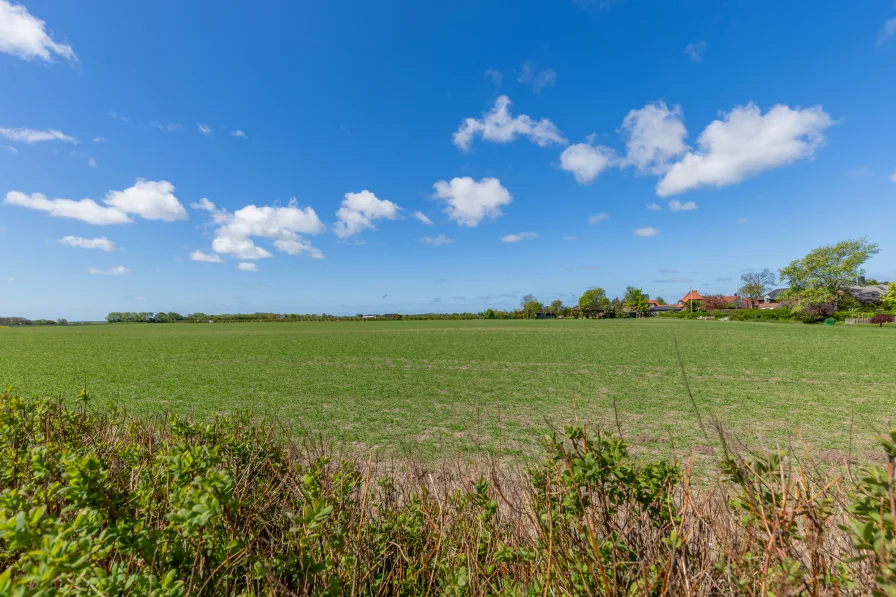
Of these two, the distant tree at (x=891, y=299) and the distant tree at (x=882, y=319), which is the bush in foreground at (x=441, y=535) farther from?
the distant tree at (x=891, y=299)

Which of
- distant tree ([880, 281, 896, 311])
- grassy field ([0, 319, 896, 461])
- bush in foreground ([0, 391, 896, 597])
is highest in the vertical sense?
distant tree ([880, 281, 896, 311])

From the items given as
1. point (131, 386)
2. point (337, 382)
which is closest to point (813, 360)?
point (337, 382)

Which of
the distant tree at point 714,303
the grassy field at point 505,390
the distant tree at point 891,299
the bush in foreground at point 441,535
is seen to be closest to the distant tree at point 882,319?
the distant tree at point 891,299

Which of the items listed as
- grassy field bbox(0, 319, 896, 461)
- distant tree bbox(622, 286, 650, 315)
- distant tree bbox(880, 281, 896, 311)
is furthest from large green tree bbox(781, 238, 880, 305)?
distant tree bbox(622, 286, 650, 315)

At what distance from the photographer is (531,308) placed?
12344cm

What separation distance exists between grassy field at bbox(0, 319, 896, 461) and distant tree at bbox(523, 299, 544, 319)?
320 ft

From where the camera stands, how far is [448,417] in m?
9.87

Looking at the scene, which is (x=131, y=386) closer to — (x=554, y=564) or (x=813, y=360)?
(x=554, y=564)

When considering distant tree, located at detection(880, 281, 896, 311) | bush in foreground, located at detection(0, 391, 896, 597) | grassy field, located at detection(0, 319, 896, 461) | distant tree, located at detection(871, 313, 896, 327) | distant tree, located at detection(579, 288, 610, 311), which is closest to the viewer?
bush in foreground, located at detection(0, 391, 896, 597)

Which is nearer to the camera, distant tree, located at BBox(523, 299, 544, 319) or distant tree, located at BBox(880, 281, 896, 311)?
distant tree, located at BBox(880, 281, 896, 311)

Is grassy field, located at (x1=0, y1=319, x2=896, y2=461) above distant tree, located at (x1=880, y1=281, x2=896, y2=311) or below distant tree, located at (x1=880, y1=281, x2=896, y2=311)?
below

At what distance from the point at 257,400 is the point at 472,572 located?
11558 mm

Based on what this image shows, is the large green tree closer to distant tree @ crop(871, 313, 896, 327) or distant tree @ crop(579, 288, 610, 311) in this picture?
distant tree @ crop(871, 313, 896, 327)

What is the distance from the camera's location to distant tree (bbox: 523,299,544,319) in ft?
398
